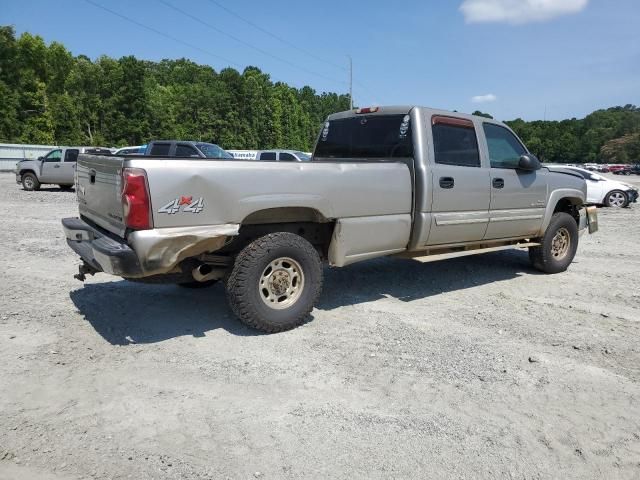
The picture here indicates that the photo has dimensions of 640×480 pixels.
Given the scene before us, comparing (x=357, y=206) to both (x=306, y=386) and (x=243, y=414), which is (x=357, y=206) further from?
(x=243, y=414)

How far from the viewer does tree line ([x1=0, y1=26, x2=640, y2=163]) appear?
50.1 meters

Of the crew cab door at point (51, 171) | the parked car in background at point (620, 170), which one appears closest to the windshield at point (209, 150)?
the crew cab door at point (51, 171)

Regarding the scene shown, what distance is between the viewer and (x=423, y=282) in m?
6.71

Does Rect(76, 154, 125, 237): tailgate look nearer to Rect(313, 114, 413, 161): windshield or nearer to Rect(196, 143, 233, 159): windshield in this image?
Rect(313, 114, 413, 161): windshield

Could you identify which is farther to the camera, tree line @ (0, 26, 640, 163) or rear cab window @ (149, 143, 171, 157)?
tree line @ (0, 26, 640, 163)

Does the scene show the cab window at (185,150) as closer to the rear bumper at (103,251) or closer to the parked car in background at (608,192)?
the rear bumper at (103,251)

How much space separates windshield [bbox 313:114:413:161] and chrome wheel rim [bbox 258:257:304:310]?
1775 millimetres

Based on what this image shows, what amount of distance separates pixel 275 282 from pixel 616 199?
17136 mm

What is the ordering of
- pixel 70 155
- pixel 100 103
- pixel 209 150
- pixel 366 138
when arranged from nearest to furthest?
pixel 366 138
pixel 209 150
pixel 70 155
pixel 100 103

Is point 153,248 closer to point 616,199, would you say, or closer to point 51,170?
point 616,199

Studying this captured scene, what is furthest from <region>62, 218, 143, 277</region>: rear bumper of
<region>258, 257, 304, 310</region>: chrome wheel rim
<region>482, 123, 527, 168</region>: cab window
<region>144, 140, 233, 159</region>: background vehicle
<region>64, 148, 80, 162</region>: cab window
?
<region>64, 148, 80, 162</region>: cab window

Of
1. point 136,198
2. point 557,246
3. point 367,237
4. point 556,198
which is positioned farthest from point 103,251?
point 557,246

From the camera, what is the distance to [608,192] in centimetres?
1781

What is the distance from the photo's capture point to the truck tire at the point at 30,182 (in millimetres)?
20234
